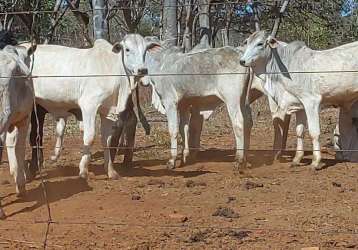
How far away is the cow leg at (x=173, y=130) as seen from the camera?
9516mm

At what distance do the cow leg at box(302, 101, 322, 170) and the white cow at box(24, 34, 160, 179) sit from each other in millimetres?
2215

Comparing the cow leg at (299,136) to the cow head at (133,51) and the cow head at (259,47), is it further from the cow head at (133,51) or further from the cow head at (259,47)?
the cow head at (133,51)

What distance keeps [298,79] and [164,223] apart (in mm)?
3844

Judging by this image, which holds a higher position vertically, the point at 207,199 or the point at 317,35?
the point at 317,35

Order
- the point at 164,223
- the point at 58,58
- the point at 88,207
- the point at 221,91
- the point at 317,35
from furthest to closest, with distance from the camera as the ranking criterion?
the point at 317,35
the point at 221,91
the point at 58,58
the point at 88,207
the point at 164,223

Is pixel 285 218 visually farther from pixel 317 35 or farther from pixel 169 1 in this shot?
pixel 317 35

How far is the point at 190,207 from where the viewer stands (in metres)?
6.93

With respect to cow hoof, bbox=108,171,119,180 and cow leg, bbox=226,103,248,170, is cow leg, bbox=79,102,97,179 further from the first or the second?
cow leg, bbox=226,103,248,170

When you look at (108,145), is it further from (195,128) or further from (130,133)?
(195,128)

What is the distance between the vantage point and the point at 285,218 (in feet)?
21.0

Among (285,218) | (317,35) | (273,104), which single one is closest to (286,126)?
(273,104)

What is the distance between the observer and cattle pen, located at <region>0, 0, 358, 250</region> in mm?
5703

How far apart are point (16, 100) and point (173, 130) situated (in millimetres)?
3256

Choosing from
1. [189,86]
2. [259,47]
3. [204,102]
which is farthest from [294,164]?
[189,86]
